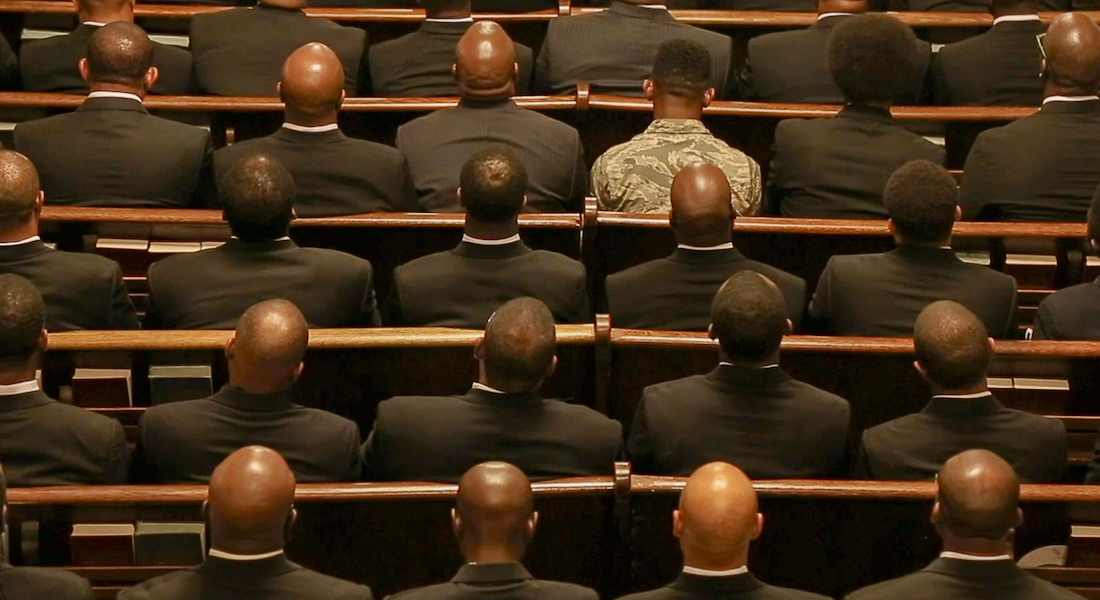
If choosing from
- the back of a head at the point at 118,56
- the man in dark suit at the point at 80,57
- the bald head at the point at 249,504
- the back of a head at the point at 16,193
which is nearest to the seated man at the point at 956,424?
the bald head at the point at 249,504

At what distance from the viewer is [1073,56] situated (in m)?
5.21

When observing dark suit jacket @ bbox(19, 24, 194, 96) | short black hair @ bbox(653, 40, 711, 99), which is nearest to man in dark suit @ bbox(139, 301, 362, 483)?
short black hair @ bbox(653, 40, 711, 99)

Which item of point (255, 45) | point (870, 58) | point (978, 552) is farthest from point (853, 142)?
point (978, 552)

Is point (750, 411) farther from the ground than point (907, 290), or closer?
closer

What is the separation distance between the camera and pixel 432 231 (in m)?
4.76

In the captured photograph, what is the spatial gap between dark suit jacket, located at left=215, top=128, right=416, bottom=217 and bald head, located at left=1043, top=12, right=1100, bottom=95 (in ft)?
6.01

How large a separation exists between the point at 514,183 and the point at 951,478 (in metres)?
1.49

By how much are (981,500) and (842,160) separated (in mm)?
1910

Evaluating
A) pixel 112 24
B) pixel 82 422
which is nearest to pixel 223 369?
pixel 82 422

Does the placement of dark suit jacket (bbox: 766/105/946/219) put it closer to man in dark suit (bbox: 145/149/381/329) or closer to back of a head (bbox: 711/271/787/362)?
back of a head (bbox: 711/271/787/362)

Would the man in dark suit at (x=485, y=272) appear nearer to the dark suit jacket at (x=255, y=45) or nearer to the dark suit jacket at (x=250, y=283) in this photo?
the dark suit jacket at (x=250, y=283)

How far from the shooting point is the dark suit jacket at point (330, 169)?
5.03 m

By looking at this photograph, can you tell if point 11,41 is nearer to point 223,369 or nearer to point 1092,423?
point 223,369

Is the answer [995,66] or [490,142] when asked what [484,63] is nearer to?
[490,142]
